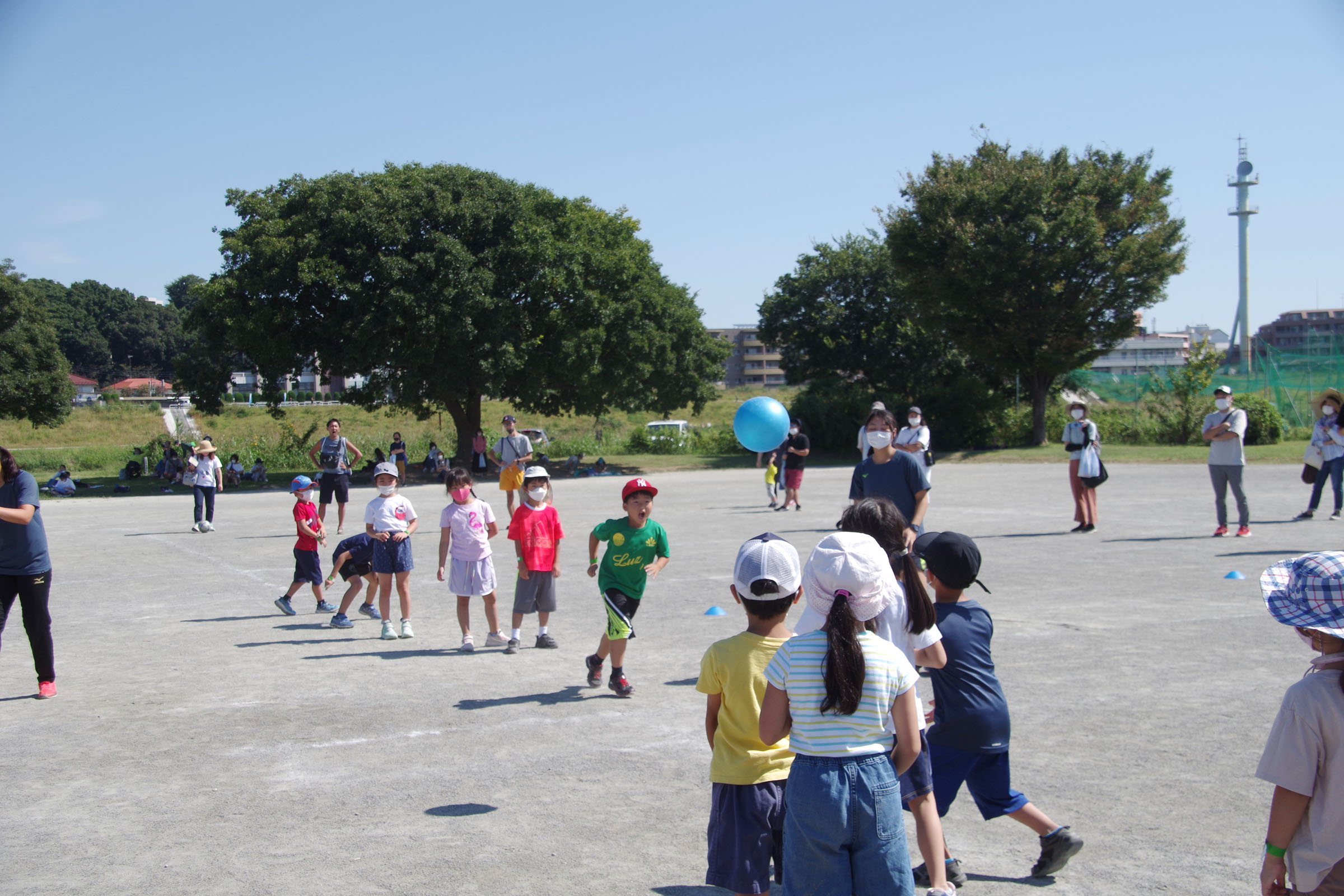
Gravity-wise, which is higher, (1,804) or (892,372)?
(892,372)

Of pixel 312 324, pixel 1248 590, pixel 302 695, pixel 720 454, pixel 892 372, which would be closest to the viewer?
pixel 302 695

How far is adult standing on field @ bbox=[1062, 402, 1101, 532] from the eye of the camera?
1518cm

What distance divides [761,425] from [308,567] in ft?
15.9

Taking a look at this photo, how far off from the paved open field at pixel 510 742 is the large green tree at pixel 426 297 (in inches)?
860

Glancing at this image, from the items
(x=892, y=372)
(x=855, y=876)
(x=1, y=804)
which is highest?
(x=892, y=372)

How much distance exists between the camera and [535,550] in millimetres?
8367

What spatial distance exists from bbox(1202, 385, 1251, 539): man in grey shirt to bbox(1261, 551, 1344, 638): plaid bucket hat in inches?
490

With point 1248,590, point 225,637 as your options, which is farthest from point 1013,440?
point 225,637

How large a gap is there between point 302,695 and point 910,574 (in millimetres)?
5084

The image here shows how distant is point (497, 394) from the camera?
36719 millimetres

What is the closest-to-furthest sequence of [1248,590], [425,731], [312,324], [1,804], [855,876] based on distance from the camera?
[855,876]
[1,804]
[425,731]
[1248,590]
[312,324]

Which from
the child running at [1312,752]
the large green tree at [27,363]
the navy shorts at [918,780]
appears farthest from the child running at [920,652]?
the large green tree at [27,363]

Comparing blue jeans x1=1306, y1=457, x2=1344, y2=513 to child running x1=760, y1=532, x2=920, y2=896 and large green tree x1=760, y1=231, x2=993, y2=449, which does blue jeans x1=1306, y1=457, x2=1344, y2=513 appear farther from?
large green tree x1=760, y1=231, x2=993, y2=449

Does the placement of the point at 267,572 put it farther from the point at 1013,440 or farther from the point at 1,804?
the point at 1013,440
